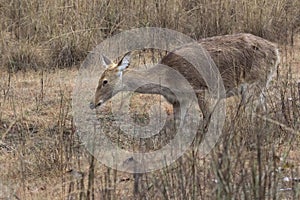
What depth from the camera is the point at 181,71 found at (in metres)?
7.53

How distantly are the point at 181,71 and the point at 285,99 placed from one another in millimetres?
965

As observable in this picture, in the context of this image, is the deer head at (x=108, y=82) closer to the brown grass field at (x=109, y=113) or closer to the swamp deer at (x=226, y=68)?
the swamp deer at (x=226, y=68)

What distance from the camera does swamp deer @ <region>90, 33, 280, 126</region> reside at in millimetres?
7344

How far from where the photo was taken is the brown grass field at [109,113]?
4570 mm

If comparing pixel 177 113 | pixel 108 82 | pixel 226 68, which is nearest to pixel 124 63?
pixel 108 82

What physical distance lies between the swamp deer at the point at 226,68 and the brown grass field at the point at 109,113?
0.26 m

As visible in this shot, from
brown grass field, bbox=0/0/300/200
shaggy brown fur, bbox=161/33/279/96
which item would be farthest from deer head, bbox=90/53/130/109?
shaggy brown fur, bbox=161/33/279/96

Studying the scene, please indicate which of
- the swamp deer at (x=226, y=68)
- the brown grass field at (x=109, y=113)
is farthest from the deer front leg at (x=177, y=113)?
the brown grass field at (x=109, y=113)

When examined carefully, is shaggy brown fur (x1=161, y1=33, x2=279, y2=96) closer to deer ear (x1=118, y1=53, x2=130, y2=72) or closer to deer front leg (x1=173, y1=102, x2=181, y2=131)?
deer front leg (x1=173, y1=102, x2=181, y2=131)

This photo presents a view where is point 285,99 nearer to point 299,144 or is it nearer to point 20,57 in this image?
point 299,144

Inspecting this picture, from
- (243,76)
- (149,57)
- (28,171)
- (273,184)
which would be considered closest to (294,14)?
(149,57)

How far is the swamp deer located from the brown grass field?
0.86 ft

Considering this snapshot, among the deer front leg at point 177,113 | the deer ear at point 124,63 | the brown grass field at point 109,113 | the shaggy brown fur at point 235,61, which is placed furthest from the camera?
the shaggy brown fur at point 235,61

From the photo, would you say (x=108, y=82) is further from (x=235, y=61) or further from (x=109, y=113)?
(x=235, y=61)
